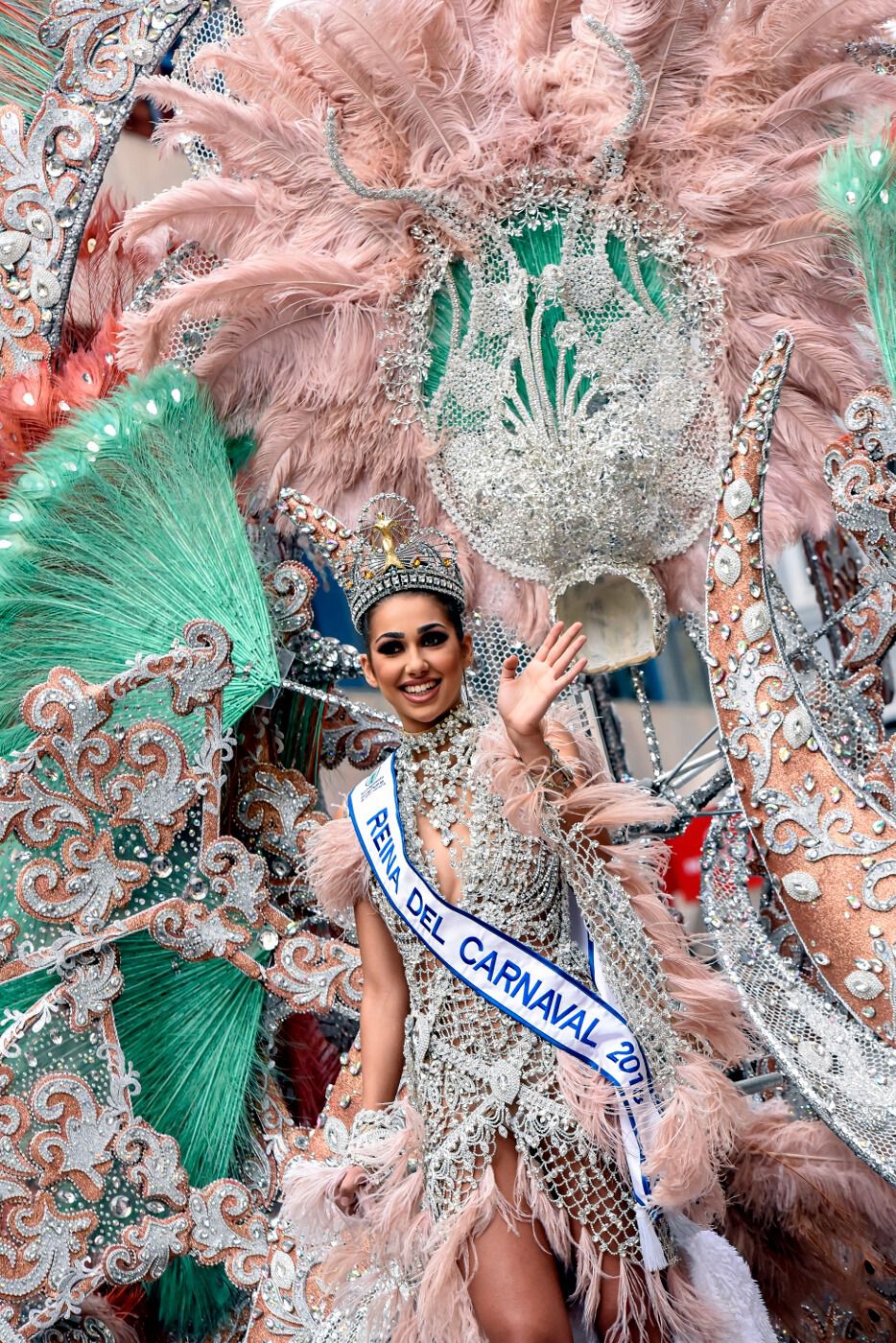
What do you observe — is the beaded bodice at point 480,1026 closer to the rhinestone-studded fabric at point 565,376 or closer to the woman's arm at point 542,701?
the woman's arm at point 542,701

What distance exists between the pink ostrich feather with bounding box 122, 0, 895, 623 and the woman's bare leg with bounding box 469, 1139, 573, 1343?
133 centimetres

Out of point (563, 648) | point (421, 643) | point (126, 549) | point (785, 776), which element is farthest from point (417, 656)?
point (126, 549)

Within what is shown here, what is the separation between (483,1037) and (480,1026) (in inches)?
0.6

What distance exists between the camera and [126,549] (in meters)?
3.09

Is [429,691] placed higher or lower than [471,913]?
higher

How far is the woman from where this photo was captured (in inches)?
82.7

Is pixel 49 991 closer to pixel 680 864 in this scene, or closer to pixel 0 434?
pixel 0 434

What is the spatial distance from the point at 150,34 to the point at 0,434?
1014 mm

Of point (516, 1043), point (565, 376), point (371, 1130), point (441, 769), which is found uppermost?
point (565, 376)

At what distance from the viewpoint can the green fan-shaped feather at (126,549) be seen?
9.84 feet

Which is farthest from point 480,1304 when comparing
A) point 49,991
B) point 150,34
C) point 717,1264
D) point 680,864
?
point 680,864

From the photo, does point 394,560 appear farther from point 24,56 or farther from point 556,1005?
point 24,56

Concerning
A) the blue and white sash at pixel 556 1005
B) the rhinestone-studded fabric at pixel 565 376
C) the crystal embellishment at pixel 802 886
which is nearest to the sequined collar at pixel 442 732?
the blue and white sash at pixel 556 1005

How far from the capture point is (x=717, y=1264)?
225cm
